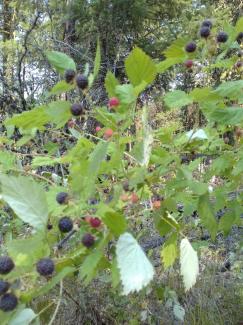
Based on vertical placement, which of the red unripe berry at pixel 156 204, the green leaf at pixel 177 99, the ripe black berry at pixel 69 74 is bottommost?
the red unripe berry at pixel 156 204

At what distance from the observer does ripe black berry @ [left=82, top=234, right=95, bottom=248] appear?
0.92 meters

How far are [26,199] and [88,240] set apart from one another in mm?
169

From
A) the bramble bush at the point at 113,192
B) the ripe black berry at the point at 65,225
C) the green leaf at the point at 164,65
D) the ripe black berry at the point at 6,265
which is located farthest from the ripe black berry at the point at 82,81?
the ripe black berry at the point at 6,265

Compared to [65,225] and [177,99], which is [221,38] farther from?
[65,225]

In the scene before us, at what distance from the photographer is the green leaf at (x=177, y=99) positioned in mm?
1246

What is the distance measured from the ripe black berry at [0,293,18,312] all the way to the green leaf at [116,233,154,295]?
0.20 m

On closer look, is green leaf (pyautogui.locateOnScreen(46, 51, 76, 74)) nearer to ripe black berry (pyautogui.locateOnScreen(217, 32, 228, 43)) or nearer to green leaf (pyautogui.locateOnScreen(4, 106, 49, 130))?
green leaf (pyautogui.locateOnScreen(4, 106, 49, 130))

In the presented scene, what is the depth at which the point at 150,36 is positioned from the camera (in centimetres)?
1012

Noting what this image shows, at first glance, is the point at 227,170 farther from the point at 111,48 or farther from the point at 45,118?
the point at 111,48

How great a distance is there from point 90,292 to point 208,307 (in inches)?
28.5

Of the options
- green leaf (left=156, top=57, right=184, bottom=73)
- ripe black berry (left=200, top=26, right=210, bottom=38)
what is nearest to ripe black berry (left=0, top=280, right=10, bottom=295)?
green leaf (left=156, top=57, right=184, bottom=73)

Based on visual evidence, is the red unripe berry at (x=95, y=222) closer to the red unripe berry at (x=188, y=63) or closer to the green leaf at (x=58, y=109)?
the green leaf at (x=58, y=109)

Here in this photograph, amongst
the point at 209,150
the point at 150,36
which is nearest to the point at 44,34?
the point at 150,36

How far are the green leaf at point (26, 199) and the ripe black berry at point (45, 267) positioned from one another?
0.06 metres
